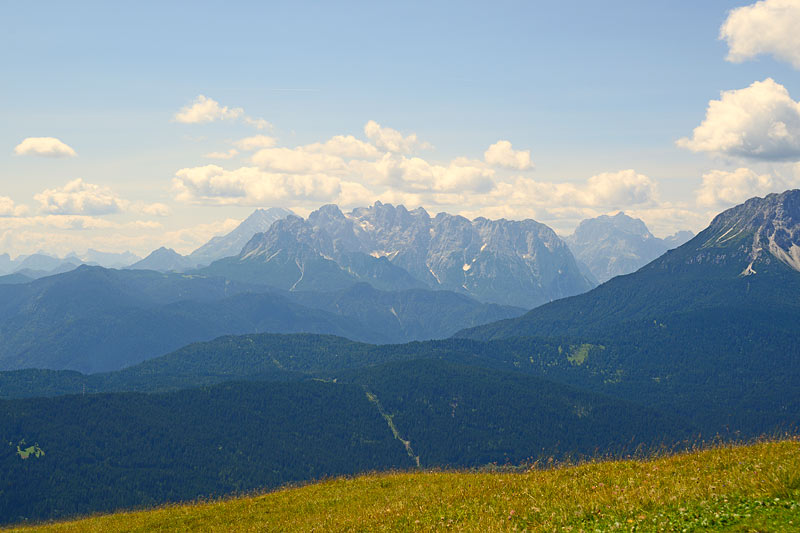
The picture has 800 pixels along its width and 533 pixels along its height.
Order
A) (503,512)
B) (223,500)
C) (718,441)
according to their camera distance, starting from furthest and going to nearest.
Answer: (223,500), (718,441), (503,512)

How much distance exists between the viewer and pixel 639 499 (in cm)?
2116

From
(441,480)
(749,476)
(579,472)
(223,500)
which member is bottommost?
(223,500)

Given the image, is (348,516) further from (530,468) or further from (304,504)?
(530,468)

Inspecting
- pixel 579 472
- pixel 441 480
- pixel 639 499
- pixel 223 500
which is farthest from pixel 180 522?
pixel 639 499

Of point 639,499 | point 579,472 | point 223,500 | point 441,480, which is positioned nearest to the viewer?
point 639,499

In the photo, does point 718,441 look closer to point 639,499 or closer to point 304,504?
point 639,499

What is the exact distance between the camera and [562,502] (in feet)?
75.3

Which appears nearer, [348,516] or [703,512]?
[703,512]

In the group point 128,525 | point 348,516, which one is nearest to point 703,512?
point 348,516

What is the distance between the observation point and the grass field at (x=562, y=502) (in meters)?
19.5

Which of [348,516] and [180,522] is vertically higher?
[348,516]

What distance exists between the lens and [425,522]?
978 inches

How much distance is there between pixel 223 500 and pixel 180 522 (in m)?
6.91

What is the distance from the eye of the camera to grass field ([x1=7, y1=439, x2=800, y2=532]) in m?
19.5
